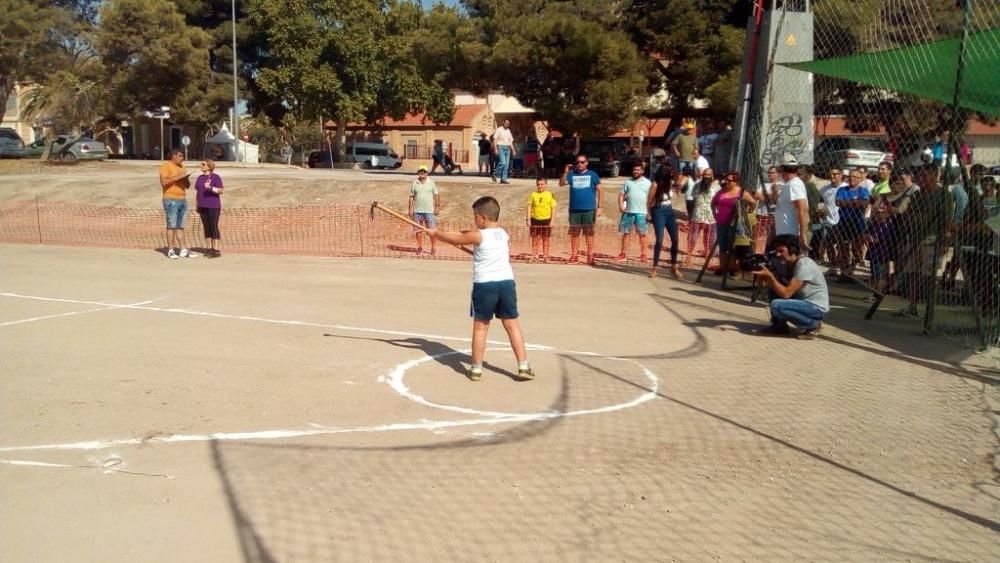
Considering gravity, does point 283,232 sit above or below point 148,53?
below

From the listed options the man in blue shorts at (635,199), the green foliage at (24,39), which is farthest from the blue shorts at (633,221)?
the green foliage at (24,39)

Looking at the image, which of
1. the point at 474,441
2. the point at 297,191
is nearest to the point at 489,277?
the point at 474,441

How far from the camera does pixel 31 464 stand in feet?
17.4

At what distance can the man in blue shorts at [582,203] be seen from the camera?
1461 centimetres

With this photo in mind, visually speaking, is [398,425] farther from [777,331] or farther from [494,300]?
[777,331]

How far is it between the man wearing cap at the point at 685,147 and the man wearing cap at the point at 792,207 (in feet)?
26.3

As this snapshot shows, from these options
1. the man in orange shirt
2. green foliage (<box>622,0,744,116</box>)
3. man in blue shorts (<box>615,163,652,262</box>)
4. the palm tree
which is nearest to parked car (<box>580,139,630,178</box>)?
green foliage (<box>622,0,744,116</box>)

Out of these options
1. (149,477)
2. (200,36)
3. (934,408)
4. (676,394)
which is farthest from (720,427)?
(200,36)

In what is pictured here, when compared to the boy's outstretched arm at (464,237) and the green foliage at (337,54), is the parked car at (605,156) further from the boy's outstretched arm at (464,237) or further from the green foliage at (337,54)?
the green foliage at (337,54)

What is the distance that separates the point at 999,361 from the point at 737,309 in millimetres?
3192

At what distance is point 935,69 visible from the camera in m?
9.72

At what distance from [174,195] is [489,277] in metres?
9.64

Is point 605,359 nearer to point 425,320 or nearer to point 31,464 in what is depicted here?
point 425,320

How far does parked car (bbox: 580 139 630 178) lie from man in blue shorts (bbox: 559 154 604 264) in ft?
41.0
